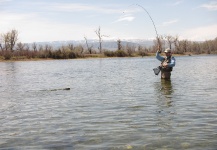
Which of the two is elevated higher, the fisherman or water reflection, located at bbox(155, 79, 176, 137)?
the fisherman

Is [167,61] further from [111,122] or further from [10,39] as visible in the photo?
[10,39]

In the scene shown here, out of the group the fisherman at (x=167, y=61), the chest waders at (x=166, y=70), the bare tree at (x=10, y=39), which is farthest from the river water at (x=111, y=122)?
the bare tree at (x=10, y=39)

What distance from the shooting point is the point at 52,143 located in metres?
6.92

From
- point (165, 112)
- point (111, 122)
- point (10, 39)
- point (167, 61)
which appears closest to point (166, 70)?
point (167, 61)

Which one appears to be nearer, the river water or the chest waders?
the river water

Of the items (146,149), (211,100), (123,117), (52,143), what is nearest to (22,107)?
(123,117)

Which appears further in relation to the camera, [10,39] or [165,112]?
[10,39]

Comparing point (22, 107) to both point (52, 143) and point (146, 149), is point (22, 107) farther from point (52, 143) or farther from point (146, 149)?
point (146, 149)

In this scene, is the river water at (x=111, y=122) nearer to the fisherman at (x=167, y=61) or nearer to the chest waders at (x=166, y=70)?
the fisherman at (x=167, y=61)

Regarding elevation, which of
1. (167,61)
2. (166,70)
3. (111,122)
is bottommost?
(111,122)

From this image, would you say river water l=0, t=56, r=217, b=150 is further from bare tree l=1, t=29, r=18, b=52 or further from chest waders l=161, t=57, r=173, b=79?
bare tree l=1, t=29, r=18, b=52

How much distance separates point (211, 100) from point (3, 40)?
342ft

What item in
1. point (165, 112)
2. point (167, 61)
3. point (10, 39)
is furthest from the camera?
point (10, 39)

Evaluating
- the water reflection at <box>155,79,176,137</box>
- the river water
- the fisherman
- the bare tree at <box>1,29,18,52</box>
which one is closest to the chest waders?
the fisherman
